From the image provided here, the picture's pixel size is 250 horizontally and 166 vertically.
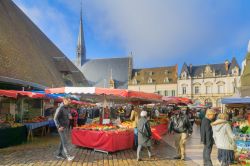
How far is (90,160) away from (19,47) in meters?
16.5

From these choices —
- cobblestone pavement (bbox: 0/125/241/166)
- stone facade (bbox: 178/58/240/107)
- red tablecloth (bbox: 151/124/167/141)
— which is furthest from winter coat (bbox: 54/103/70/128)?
stone facade (bbox: 178/58/240/107)

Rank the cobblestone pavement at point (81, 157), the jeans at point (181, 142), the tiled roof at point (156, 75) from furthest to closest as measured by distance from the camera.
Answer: the tiled roof at point (156, 75), the jeans at point (181, 142), the cobblestone pavement at point (81, 157)

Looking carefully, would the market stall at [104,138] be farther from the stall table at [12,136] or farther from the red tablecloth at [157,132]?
the stall table at [12,136]

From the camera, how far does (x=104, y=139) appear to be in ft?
29.2

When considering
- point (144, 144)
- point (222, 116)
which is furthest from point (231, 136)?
point (144, 144)

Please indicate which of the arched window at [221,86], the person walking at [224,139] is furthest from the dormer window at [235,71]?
the person walking at [224,139]

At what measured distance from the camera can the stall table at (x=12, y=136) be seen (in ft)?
32.0

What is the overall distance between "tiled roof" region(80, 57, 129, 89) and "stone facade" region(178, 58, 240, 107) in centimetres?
1512

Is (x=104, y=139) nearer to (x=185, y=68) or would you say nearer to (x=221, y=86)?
(x=221, y=86)

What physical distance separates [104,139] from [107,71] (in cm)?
6289

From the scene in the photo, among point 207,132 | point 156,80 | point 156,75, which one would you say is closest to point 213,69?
point 156,80

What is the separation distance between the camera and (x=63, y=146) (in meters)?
7.68

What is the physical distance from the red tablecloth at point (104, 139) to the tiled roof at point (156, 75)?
55.5 metres

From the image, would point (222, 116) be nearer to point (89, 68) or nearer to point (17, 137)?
point (17, 137)
